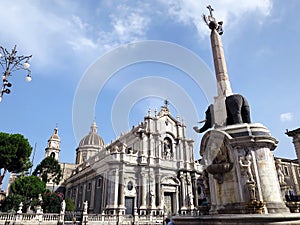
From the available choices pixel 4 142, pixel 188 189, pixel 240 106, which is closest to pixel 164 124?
pixel 188 189

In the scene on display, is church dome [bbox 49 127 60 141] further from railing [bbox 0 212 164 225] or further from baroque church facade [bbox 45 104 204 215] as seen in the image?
railing [bbox 0 212 164 225]

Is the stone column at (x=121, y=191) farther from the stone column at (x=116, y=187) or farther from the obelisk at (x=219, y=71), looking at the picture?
the obelisk at (x=219, y=71)

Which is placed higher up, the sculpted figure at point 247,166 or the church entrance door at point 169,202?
the sculpted figure at point 247,166

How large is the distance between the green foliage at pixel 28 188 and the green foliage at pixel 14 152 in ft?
14.0

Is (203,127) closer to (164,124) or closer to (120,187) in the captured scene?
(120,187)

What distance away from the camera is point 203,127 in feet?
39.4

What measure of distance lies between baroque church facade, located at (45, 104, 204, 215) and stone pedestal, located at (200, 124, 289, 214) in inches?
686

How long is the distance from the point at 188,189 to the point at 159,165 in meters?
5.44

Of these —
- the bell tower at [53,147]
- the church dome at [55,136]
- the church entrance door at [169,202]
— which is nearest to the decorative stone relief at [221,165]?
the church entrance door at [169,202]

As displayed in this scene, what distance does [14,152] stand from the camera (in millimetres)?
25812

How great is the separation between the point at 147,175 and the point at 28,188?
53.6 feet

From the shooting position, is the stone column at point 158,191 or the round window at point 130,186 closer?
the round window at point 130,186

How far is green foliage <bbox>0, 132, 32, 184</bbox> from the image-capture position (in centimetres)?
2519

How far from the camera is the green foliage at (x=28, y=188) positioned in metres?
30.5
